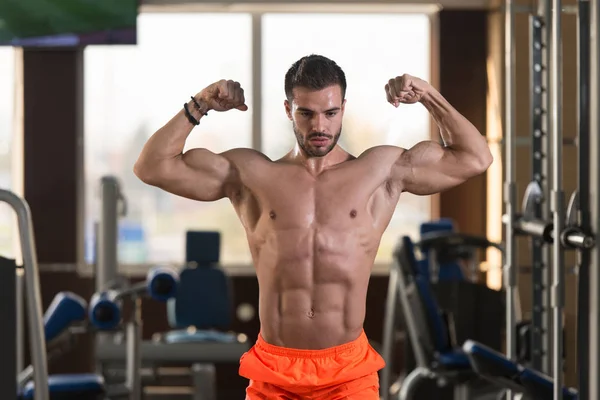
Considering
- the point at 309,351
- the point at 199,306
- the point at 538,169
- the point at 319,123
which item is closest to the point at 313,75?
the point at 319,123

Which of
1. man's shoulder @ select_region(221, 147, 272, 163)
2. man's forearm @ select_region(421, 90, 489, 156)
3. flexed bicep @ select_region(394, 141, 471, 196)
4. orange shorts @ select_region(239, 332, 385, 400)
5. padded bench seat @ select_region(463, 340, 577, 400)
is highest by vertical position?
man's forearm @ select_region(421, 90, 489, 156)

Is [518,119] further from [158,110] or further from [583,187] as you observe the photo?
[583,187]

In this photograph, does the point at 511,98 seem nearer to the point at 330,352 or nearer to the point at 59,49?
the point at 330,352

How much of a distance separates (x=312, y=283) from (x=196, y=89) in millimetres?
4284

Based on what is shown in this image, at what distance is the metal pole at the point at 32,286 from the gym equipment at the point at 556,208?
1.68 m

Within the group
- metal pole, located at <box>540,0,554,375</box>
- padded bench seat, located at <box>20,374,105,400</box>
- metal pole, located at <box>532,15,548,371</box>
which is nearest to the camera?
metal pole, located at <box>540,0,554,375</box>

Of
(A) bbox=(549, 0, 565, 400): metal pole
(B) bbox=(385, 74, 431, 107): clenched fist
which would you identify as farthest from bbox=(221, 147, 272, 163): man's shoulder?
(A) bbox=(549, 0, 565, 400): metal pole

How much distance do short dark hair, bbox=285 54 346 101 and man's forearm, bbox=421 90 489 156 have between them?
0.22 m

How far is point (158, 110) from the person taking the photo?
6367 millimetres

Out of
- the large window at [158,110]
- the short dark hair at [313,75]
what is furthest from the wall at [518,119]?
the short dark hair at [313,75]

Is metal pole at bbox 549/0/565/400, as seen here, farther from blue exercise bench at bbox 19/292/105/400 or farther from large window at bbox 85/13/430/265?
large window at bbox 85/13/430/265

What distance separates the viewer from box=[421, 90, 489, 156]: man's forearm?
2232 mm

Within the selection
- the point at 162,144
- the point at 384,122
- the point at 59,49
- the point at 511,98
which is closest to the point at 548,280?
the point at 511,98

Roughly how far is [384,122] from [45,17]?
2.28m
